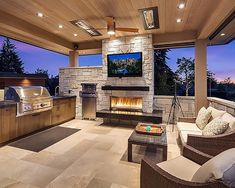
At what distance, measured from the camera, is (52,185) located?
2.11 m

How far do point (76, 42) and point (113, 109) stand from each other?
3.05m

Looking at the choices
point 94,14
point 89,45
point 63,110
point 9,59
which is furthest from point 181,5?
point 9,59

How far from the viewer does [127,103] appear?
5.53 metres

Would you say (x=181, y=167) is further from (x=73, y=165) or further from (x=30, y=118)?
(x=30, y=118)

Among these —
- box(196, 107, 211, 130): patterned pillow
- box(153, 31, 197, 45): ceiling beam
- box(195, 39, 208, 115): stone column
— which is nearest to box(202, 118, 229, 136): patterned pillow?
box(196, 107, 211, 130): patterned pillow

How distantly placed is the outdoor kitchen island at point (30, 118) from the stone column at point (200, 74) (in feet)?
13.9

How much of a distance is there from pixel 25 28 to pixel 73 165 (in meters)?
3.73

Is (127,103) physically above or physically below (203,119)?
above

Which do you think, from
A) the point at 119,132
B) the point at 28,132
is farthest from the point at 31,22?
the point at 119,132

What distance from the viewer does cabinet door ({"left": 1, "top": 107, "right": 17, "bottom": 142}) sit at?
11.3ft

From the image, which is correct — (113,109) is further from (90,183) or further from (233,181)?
(233,181)

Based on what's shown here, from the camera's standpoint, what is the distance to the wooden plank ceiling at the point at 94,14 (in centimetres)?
322

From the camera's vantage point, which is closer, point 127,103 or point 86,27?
point 86,27

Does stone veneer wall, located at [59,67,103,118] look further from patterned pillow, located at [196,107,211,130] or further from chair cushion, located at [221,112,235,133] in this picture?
chair cushion, located at [221,112,235,133]
